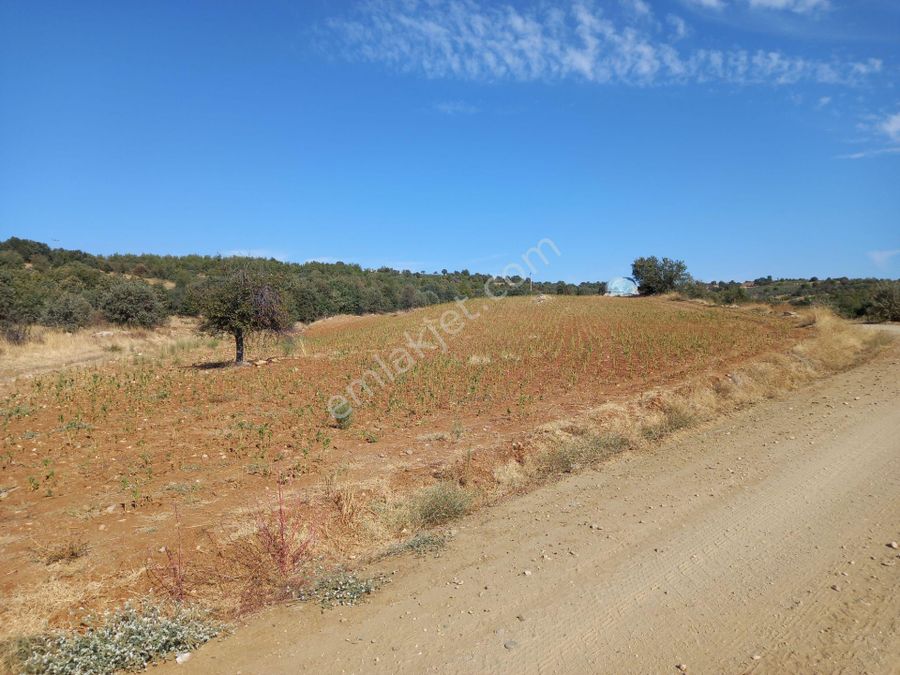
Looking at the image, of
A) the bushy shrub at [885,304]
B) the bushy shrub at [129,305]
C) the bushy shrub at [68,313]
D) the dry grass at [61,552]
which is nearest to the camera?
the dry grass at [61,552]

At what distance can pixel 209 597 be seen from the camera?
468cm

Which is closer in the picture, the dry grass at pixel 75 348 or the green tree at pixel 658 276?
the dry grass at pixel 75 348

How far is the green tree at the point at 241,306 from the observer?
706 inches

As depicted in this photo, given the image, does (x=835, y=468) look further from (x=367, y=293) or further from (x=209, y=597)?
(x=367, y=293)

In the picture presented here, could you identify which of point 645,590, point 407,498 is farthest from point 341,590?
point 645,590

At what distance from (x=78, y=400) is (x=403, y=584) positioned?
12.3 meters

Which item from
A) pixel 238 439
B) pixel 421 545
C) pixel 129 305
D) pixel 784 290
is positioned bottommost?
pixel 421 545

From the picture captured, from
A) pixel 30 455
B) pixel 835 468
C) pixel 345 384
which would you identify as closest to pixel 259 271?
pixel 345 384

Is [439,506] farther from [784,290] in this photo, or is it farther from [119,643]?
[784,290]

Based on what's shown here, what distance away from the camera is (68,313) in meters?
29.2

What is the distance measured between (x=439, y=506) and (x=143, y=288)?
33.8 metres

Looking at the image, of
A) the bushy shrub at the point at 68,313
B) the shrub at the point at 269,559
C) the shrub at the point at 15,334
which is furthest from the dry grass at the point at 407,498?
the bushy shrub at the point at 68,313

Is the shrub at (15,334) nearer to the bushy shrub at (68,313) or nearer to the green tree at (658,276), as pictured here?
the bushy shrub at (68,313)

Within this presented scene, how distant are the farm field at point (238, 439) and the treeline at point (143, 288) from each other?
5.21m
